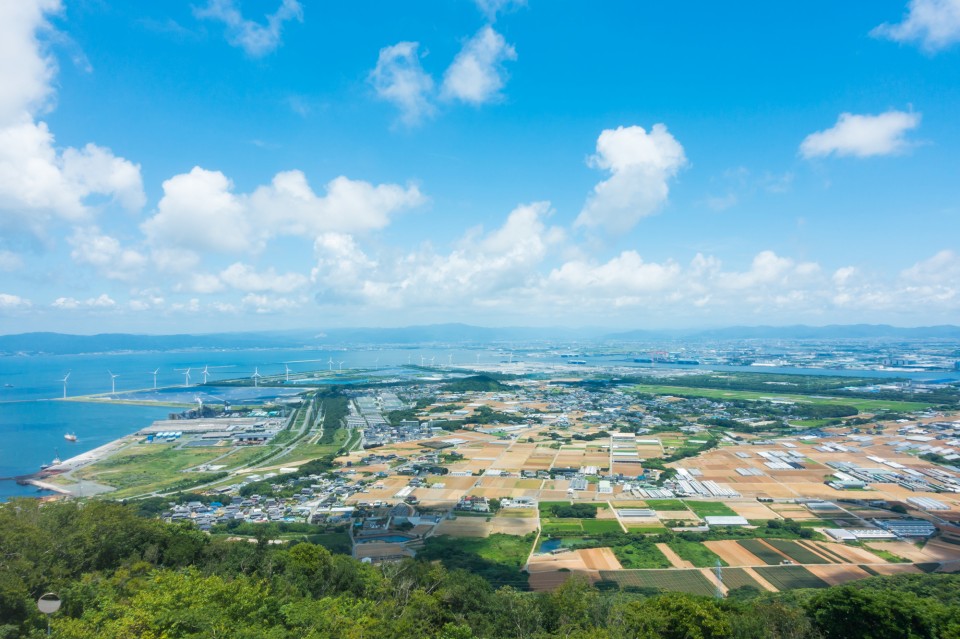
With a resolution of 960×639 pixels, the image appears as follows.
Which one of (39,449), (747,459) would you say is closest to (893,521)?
(747,459)

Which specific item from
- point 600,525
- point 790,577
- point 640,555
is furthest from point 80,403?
point 790,577

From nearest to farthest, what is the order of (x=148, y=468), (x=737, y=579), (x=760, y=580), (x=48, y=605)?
(x=48, y=605), (x=760, y=580), (x=737, y=579), (x=148, y=468)

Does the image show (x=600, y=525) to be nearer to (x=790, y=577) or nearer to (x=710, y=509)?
(x=710, y=509)

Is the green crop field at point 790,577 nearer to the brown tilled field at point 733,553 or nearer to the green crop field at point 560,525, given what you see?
the brown tilled field at point 733,553

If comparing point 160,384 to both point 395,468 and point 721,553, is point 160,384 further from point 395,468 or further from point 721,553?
point 721,553

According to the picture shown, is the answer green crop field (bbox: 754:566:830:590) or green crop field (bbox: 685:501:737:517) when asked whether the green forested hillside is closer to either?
green crop field (bbox: 754:566:830:590)

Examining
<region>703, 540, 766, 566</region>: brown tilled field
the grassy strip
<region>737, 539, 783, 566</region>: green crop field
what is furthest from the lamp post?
<region>737, 539, 783, 566</region>: green crop field

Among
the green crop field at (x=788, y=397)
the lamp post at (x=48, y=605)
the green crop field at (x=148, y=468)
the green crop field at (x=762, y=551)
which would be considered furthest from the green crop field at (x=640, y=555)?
the green crop field at (x=788, y=397)
